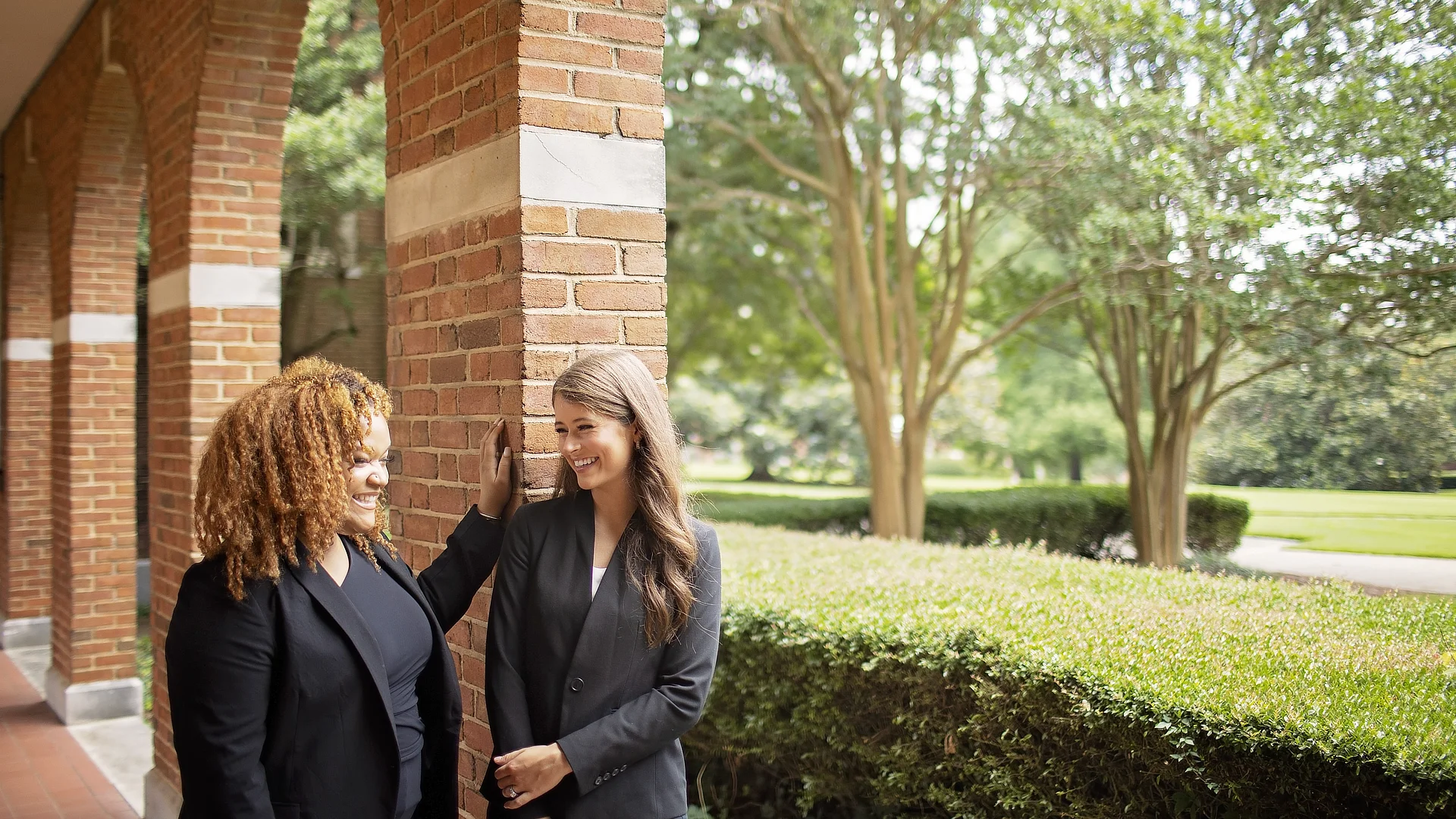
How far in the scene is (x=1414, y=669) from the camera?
3.34 m

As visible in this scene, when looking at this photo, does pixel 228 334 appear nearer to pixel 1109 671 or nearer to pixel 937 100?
pixel 1109 671

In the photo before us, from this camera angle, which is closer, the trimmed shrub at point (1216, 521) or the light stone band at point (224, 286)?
the light stone band at point (224, 286)

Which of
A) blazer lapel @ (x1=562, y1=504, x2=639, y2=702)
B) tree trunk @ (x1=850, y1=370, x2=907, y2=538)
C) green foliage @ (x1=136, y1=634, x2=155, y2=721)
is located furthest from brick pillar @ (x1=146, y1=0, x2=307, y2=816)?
tree trunk @ (x1=850, y1=370, x2=907, y2=538)

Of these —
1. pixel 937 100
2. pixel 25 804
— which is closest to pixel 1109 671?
pixel 25 804

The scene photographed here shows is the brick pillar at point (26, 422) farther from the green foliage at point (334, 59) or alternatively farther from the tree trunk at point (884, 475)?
the tree trunk at point (884, 475)

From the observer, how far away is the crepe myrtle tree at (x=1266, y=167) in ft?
23.5

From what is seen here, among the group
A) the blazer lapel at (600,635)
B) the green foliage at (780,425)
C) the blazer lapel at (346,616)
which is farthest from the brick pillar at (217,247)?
the green foliage at (780,425)

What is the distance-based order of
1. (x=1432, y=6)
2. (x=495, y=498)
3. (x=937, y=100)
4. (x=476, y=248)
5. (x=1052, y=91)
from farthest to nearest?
(x=937, y=100), (x=1052, y=91), (x=1432, y=6), (x=476, y=248), (x=495, y=498)

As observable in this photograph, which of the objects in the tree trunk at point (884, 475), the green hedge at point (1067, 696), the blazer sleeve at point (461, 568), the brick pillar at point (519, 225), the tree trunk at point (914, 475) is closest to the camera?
the blazer sleeve at point (461, 568)

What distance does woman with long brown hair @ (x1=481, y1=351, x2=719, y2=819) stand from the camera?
2.19m

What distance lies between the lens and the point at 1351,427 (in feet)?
25.1

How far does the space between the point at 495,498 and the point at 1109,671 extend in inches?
80.2

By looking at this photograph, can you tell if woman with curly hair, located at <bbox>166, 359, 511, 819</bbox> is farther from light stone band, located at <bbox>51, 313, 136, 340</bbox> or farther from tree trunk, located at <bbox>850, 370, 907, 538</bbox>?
tree trunk, located at <bbox>850, 370, 907, 538</bbox>

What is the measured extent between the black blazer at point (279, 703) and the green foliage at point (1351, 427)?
625 centimetres
